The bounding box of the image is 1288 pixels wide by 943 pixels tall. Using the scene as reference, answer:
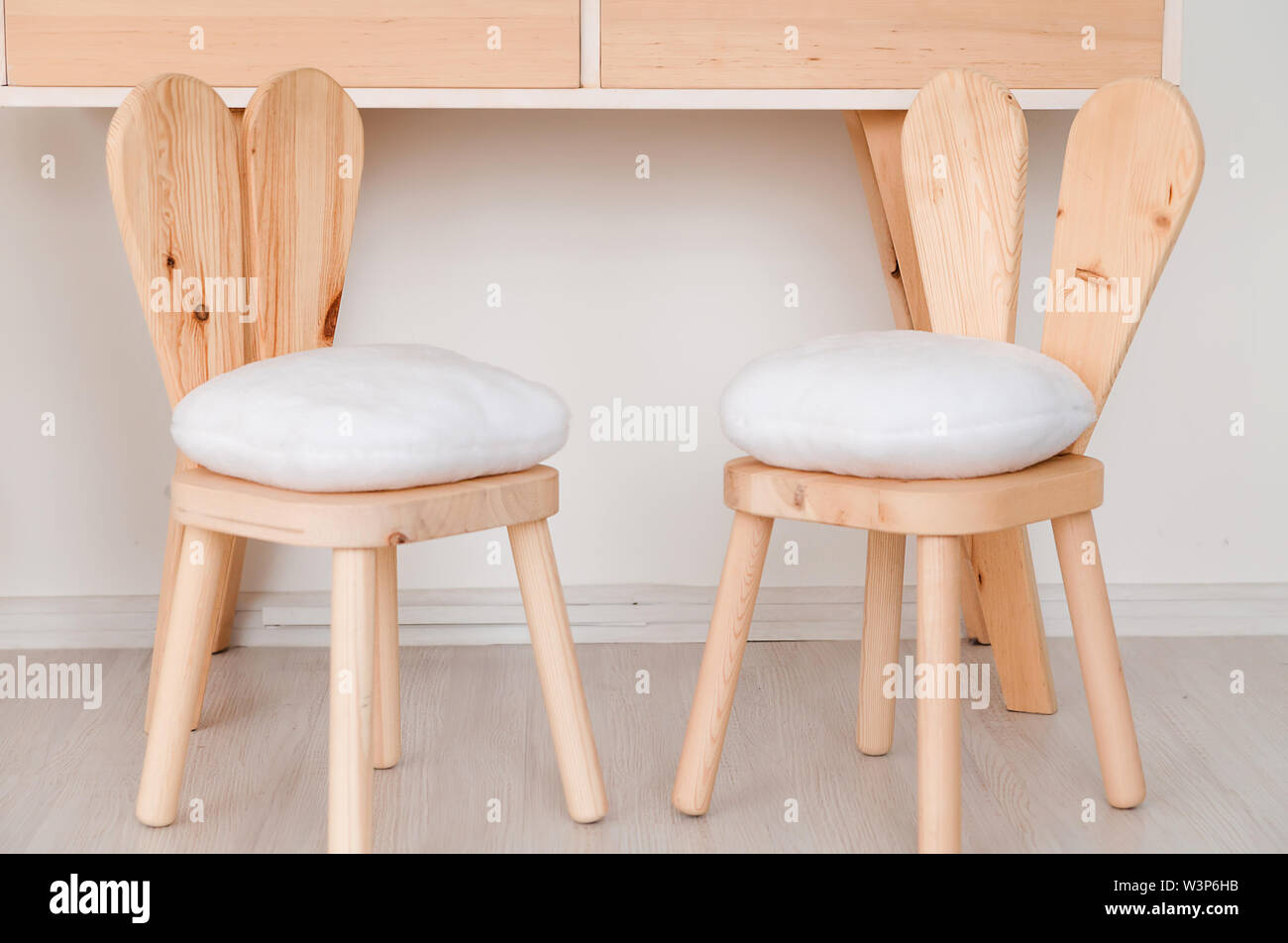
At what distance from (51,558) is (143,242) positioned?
2.20 feet

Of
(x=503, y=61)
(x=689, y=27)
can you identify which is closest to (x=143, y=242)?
(x=503, y=61)

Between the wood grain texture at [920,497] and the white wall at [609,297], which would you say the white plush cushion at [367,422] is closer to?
the wood grain texture at [920,497]

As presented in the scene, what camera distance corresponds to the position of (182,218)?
113 cm

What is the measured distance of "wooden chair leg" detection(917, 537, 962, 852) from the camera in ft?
2.99

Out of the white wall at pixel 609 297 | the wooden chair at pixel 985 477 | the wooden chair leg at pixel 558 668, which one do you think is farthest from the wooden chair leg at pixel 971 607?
the wooden chair leg at pixel 558 668

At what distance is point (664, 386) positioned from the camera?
1.62m

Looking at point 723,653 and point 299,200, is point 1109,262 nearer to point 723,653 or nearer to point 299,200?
point 723,653

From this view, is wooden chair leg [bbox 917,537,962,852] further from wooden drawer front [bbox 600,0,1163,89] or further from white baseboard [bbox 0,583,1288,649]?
white baseboard [bbox 0,583,1288,649]

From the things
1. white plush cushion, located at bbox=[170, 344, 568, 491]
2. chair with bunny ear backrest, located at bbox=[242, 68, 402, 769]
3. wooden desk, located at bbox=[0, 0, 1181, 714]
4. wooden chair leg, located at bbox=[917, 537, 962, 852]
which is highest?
wooden desk, located at bbox=[0, 0, 1181, 714]

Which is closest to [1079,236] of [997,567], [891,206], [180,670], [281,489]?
[891,206]

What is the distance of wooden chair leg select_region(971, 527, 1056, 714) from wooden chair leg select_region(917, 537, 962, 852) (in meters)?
0.44

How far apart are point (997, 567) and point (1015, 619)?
0.06 metres

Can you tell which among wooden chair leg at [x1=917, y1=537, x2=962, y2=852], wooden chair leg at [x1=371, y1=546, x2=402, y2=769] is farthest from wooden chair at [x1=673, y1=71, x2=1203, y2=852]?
wooden chair leg at [x1=371, y1=546, x2=402, y2=769]

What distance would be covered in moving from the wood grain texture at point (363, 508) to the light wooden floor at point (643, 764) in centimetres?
29
